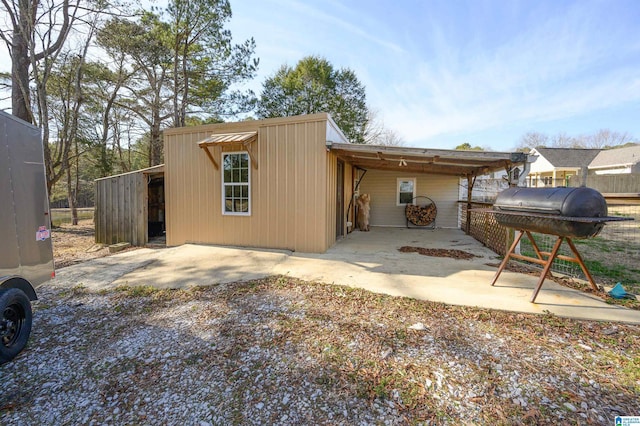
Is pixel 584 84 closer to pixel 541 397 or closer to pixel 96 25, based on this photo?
pixel 541 397

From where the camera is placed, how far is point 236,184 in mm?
6066

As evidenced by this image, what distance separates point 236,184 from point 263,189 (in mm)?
699

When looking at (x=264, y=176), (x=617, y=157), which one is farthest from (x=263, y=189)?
(x=617, y=157)

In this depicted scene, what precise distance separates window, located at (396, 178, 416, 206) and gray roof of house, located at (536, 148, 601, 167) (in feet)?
66.9

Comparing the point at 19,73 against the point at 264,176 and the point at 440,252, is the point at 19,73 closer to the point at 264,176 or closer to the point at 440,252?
the point at 264,176

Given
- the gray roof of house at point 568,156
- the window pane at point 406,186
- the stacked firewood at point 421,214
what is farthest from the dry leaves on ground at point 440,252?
the gray roof of house at point 568,156

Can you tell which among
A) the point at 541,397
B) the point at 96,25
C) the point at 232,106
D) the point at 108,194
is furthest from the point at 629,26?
the point at 96,25

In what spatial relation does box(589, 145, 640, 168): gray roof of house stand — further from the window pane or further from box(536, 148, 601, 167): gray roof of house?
the window pane

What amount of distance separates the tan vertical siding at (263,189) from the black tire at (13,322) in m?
3.84

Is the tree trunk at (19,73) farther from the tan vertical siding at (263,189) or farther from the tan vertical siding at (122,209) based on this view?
the tan vertical siding at (263,189)

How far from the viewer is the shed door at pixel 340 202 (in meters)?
7.28

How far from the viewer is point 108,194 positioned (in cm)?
789

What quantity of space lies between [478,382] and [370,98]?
17.9 meters

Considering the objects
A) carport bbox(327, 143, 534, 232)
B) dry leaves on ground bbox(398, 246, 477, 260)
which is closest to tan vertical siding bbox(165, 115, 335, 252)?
dry leaves on ground bbox(398, 246, 477, 260)
